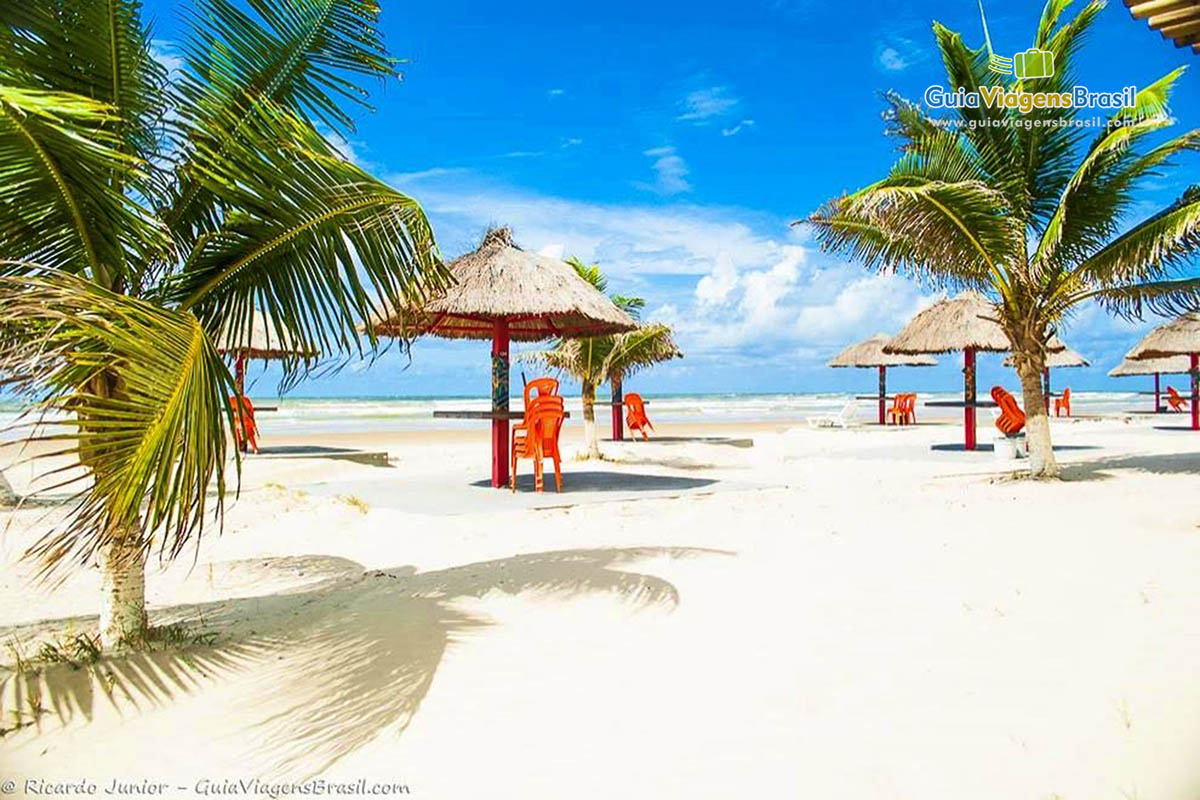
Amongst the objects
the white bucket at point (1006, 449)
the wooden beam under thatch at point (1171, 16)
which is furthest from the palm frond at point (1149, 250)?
the wooden beam under thatch at point (1171, 16)

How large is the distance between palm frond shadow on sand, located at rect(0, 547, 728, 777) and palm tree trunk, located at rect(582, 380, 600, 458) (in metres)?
7.97

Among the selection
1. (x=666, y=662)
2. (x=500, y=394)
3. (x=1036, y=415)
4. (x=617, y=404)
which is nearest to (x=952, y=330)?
(x=1036, y=415)

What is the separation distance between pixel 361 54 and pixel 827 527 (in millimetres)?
4605

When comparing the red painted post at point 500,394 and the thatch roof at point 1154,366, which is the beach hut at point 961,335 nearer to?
the red painted post at point 500,394

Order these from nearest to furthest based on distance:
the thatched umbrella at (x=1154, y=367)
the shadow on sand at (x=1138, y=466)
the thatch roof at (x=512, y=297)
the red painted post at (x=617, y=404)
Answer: the thatch roof at (x=512, y=297)
the shadow on sand at (x=1138, y=466)
the red painted post at (x=617, y=404)
the thatched umbrella at (x=1154, y=367)

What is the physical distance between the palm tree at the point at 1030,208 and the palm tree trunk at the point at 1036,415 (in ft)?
0.05

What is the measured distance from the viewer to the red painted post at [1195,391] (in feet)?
59.2

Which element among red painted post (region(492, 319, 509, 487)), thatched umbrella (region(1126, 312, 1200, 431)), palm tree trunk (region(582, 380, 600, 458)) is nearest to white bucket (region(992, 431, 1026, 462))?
palm tree trunk (region(582, 380, 600, 458))

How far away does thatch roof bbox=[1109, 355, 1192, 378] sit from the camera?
2475 cm

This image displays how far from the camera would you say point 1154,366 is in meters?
25.4

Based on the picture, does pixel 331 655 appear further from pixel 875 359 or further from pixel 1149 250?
pixel 875 359

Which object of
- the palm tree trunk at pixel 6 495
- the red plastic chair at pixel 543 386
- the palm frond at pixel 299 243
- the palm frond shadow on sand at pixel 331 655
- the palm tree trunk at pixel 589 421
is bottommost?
the palm frond shadow on sand at pixel 331 655

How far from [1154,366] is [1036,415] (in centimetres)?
2084

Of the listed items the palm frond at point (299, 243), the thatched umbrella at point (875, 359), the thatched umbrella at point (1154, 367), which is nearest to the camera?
the palm frond at point (299, 243)
